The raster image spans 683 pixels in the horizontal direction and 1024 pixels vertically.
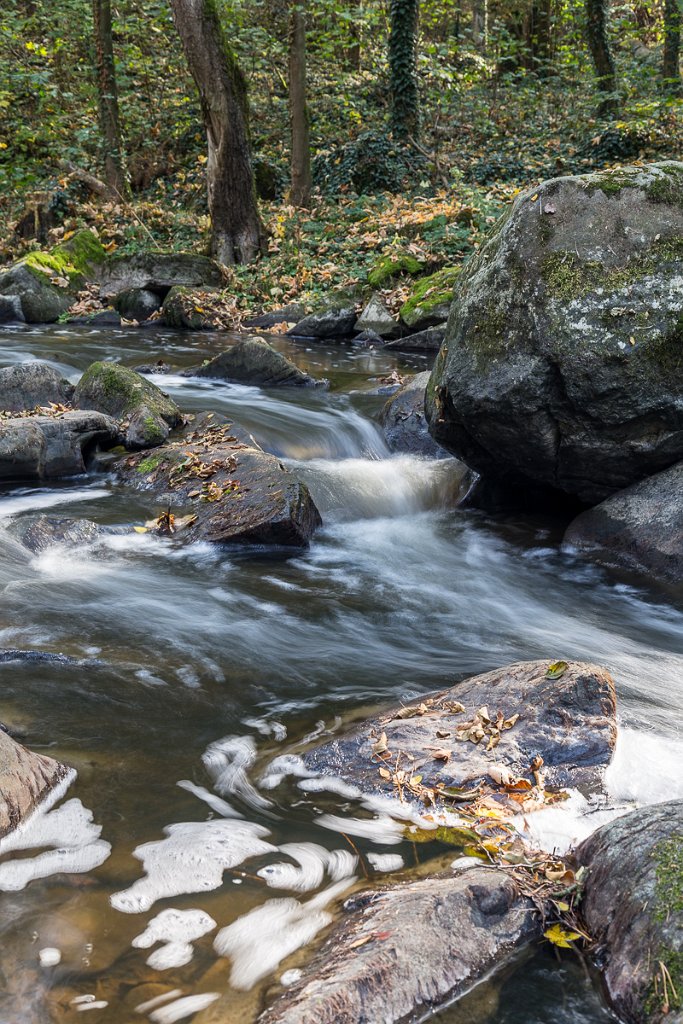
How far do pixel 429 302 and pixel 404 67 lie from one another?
9697 millimetres

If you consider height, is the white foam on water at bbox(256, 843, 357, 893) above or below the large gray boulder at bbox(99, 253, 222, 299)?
below

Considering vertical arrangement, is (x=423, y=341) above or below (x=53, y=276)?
below

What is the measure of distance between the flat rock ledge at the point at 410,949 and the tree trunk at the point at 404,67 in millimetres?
21109

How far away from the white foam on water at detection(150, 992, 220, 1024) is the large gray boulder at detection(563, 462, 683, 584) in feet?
15.3

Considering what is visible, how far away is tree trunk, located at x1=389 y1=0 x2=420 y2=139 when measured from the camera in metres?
20.2

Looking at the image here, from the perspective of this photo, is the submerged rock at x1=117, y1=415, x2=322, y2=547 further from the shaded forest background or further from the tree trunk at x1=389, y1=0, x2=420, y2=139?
the tree trunk at x1=389, y1=0, x2=420, y2=139

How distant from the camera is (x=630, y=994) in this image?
2387mm

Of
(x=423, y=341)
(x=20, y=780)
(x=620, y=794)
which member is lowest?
(x=620, y=794)

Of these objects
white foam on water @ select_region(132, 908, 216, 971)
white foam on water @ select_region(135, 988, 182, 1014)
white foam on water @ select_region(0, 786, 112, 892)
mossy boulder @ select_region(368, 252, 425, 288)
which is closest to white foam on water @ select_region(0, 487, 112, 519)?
white foam on water @ select_region(0, 786, 112, 892)

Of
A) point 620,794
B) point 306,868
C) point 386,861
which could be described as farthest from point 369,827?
point 620,794

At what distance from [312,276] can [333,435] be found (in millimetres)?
8327

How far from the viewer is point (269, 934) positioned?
2.69m

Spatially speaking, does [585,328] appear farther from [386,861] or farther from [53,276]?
[53,276]

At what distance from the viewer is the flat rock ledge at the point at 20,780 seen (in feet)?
10.1
